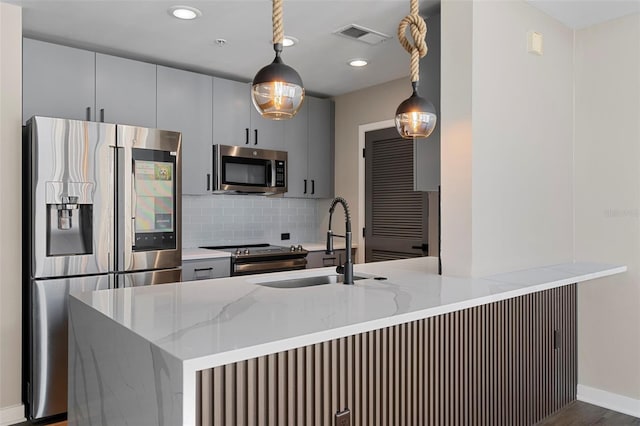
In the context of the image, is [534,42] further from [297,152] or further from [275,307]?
[297,152]

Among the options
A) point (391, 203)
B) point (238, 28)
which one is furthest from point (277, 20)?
point (391, 203)

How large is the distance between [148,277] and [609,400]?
122 inches

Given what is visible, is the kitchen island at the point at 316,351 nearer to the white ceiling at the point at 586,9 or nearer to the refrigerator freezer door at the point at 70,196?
the refrigerator freezer door at the point at 70,196

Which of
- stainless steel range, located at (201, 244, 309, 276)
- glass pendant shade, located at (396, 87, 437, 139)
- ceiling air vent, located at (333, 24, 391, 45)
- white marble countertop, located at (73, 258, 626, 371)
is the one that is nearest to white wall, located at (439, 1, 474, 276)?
white marble countertop, located at (73, 258, 626, 371)

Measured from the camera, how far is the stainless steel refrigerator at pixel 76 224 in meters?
2.87

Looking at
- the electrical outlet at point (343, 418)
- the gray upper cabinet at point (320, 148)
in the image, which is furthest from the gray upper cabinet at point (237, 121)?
the electrical outlet at point (343, 418)

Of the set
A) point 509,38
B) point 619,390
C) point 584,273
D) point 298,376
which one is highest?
point 509,38

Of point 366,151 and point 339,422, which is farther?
point 366,151

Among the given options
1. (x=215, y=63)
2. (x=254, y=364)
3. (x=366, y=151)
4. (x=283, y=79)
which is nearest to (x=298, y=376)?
(x=254, y=364)

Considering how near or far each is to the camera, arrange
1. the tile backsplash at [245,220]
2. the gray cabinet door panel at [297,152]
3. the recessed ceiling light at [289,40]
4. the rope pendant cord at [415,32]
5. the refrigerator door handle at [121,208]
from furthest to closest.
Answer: the gray cabinet door panel at [297,152]
the tile backsplash at [245,220]
the recessed ceiling light at [289,40]
the refrigerator door handle at [121,208]
the rope pendant cord at [415,32]

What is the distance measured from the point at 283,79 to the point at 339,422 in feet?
4.00

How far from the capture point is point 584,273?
2.68 m

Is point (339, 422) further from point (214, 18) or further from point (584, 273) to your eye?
point (214, 18)

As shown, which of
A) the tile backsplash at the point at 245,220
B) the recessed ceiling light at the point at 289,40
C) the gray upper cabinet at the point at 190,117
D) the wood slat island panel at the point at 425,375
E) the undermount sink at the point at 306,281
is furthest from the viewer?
the tile backsplash at the point at 245,220
